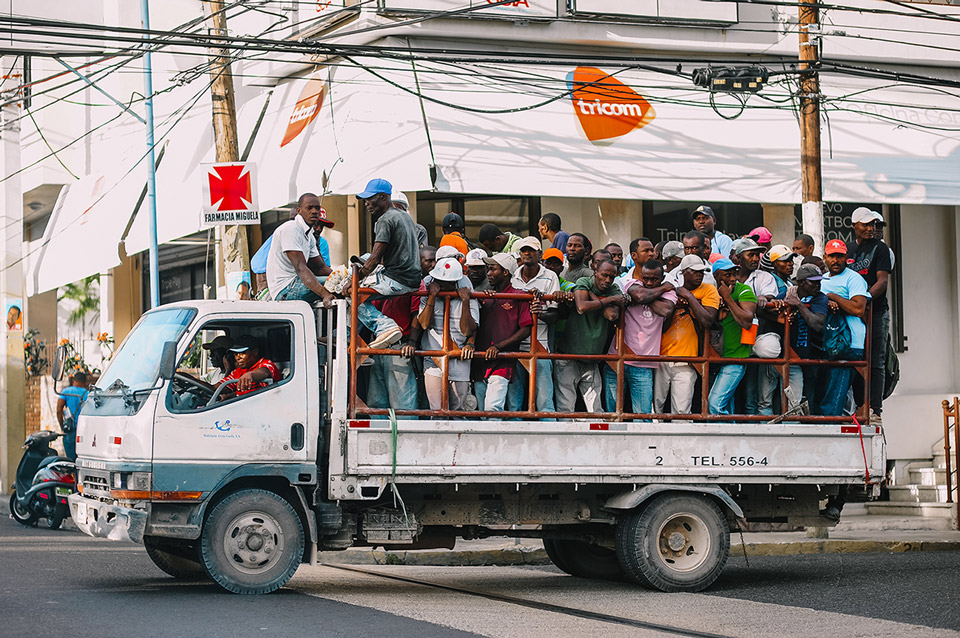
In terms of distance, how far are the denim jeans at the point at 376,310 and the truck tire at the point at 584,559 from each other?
305 cm

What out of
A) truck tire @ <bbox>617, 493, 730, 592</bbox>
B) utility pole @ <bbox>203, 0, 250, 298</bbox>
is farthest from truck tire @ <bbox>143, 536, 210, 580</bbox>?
utility pole @ <bbox>203, 0, 250, 298</bbox>

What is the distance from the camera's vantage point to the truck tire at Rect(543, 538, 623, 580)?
11508mm

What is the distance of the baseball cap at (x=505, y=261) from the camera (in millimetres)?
10188

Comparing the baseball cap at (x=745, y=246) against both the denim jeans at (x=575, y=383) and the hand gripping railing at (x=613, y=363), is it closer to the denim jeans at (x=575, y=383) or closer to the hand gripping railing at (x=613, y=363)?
the hand gripping railing at (x=613, y=363)

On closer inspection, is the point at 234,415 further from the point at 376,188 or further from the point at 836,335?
the point at 836,335

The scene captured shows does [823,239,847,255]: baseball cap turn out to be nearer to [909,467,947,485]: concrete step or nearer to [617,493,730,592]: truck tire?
[617,493,730,592]: truck tire

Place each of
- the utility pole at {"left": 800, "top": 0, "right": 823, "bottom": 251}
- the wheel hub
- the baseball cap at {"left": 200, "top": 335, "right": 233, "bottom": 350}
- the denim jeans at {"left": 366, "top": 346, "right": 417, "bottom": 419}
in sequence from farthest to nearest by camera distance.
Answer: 1. the utility pole at {"left": 800, "top": 0, "right": 823, "bottom": 251}
2. the baseball cap at {"left": 200, "top": 335, "right": 233, "bottom": 350}
3. the denim jeans at {"left": 366, "top": 346, "right": 417, "bottom": 419}
4. the wheel hub

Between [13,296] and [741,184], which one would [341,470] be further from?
[13,296]

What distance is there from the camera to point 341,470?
9469mm

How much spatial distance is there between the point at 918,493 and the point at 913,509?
432 mm

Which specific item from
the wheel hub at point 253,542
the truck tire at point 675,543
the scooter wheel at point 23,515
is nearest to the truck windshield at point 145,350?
the wheel hub at point 253,542

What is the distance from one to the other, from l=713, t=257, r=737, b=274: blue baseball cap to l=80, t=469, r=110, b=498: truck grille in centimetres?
498

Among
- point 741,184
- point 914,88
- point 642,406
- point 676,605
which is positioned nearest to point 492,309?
point 642,406

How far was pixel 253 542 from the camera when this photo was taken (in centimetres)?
945
